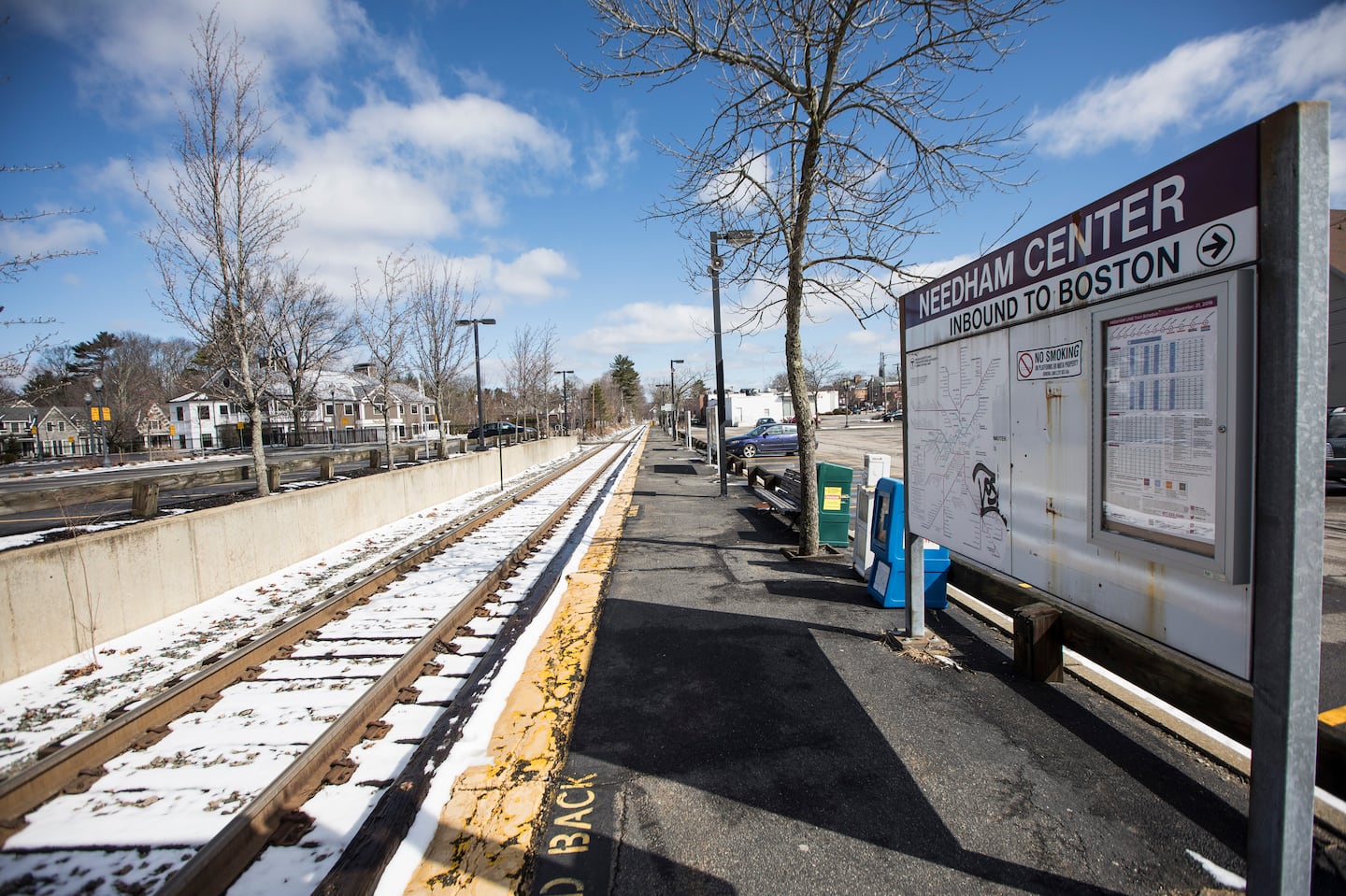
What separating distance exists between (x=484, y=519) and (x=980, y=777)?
998cm

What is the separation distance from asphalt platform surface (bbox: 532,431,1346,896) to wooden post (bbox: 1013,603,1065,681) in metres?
0.14

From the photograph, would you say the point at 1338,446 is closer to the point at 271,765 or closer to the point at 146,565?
the point at 271,765

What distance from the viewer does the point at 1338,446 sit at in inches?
482

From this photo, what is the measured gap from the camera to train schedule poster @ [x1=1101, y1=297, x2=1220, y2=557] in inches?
Result: 85.3

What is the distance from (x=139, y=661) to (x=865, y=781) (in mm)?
5727

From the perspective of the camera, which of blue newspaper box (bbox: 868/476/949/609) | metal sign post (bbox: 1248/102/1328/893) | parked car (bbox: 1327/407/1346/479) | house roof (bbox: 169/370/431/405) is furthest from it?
house roof (bbox: 169/370/431/405)

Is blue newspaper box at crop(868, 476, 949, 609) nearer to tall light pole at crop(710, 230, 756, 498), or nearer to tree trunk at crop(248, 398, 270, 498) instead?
tall light pole at crop(710, 230, 756, 498)

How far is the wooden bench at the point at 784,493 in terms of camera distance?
392 inches

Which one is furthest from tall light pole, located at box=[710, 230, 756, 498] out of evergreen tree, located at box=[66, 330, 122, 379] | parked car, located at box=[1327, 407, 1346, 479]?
evergreen tree, located at box=[66, 330, 122, 379]

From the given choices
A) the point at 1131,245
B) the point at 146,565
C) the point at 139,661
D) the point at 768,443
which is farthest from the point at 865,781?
the point at 768,443

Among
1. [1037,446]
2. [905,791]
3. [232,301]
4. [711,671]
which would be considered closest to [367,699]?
[711,671]

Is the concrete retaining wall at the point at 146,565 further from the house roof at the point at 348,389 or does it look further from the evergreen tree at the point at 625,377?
the evergreen tree at the point at 625,377

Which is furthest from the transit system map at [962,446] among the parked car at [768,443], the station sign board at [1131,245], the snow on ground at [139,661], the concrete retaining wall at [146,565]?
the parked car at [768,443]

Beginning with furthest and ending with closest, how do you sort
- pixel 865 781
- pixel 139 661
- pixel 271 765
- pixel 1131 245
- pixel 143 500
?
pixel 143 500 < pixel 139 661 < pixel 271 765 < pixel 865 781 < pixel 1131 245
